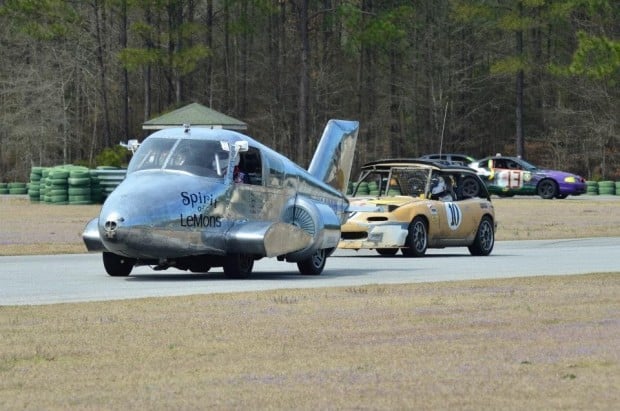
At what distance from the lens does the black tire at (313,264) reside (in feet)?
68.5

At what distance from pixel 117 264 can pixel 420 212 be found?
742 centimetres

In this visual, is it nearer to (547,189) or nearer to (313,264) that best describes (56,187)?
(547,189)

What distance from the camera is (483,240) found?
26938 mm

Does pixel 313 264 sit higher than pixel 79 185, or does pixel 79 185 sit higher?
pixel 79 185

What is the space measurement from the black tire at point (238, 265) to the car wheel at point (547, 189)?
37.0 meters

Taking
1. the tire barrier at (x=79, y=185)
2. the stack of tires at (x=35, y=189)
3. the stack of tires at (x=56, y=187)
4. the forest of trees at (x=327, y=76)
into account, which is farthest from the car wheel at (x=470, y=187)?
the forest of trees at (x=327, y=76)

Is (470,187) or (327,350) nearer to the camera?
(327,350)

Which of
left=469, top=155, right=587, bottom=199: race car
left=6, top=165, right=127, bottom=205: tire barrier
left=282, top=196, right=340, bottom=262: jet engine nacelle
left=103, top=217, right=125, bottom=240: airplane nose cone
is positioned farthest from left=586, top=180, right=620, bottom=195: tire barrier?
left=103, top=217, right=125, bottom=240: airplane nose cone

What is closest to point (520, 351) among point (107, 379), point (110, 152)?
point (107, 379)

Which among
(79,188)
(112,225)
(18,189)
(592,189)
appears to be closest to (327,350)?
(112,225)

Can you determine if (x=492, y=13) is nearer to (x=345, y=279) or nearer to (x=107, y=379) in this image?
(x=345, y=279)

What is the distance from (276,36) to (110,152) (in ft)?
66.0

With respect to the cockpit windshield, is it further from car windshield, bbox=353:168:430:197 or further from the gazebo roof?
the gazebo roof

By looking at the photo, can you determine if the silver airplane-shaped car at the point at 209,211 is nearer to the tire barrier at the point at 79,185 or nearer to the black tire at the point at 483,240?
the black tire at the point at 483,240
